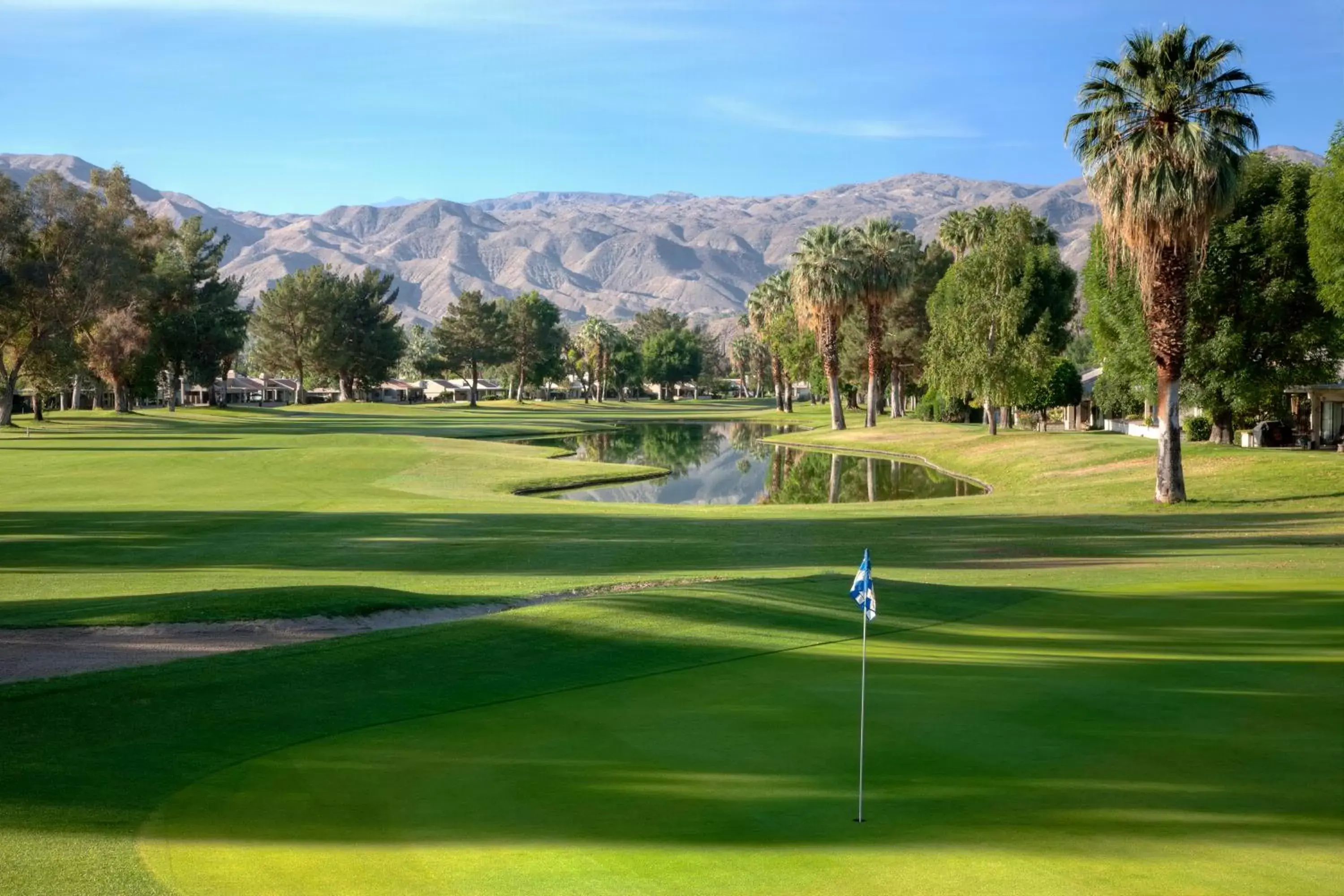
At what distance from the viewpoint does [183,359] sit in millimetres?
121062

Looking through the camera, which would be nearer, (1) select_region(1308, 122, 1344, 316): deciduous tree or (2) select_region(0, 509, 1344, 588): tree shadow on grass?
(2) select_region(0, 509, 1344, 588): tree shadow on grass

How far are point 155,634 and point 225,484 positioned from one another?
34.3m

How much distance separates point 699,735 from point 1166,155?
30.8m

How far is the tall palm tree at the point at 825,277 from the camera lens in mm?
88125

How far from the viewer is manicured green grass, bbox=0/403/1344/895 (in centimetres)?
786

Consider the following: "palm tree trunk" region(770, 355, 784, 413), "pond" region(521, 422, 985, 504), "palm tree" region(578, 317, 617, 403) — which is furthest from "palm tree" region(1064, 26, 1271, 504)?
"palm tree" region(578, 317, 617, 403)

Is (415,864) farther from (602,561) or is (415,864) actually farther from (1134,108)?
(1134,108)

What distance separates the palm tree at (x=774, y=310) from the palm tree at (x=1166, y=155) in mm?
72925

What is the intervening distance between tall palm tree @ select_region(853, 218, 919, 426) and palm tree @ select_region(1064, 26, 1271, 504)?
171 feet

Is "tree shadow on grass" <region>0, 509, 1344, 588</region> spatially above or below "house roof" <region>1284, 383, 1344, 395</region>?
below

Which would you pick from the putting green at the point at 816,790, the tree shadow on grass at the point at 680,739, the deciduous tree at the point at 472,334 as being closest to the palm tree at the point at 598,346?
the deciduous tree at the point at 472,334

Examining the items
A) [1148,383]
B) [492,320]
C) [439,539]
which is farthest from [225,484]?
[492,320]

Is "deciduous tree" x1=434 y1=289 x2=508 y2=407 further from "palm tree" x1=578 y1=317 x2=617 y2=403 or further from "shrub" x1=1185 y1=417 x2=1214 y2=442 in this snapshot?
"shrub" x1=1185 y1=417 x2=1214 y2=442

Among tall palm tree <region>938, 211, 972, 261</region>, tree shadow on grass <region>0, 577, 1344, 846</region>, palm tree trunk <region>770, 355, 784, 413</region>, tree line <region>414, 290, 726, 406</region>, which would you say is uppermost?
tall palm tree <region>938, 211, 972, 261</region>
